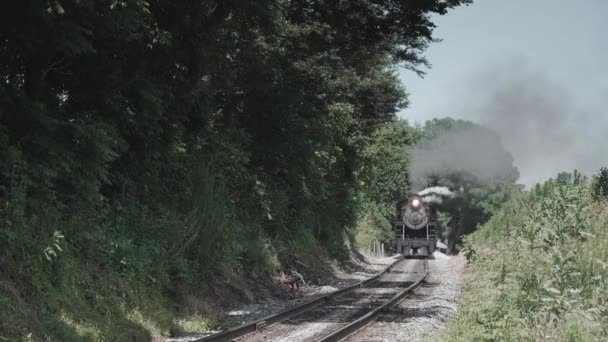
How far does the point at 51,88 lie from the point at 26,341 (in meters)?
5.10

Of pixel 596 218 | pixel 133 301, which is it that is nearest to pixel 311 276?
pixel 596 218

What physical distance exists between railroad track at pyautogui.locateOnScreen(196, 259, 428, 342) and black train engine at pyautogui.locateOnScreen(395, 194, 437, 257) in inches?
848

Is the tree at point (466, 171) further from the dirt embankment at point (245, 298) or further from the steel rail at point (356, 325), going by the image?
the steel rail at point (356, 325)

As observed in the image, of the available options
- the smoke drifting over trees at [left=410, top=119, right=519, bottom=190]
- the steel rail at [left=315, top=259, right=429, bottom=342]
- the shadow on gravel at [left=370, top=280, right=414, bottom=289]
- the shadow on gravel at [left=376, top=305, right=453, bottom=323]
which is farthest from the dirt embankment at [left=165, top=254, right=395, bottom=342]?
the smoke drifting over trees at [left=410, top=119, right=519, bottom=190]

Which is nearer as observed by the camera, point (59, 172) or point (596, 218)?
point (59, 172)

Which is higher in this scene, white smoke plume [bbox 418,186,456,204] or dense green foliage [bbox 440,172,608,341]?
white smoke plume [bbox 418,186,456,204]

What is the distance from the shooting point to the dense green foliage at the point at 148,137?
32.8 feet

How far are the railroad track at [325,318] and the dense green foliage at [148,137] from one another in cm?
170

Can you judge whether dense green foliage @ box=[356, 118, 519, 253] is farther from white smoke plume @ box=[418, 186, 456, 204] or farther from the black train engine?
the black train engine

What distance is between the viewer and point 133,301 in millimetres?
11961

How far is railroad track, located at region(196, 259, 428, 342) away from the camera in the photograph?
11637 mm

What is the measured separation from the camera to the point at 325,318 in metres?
14.4

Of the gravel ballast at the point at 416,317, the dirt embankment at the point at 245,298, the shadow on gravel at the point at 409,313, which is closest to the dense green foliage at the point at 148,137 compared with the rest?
the dirt embankment at the point at 245,298

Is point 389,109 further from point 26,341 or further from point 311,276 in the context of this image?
point 26,341
